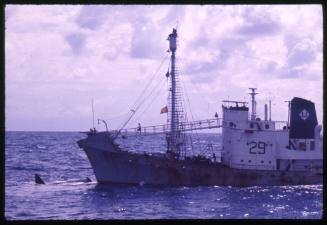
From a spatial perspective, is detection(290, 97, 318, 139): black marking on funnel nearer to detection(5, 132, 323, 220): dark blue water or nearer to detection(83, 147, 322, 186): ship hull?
detection(83, 147, 322, 186): ship hull

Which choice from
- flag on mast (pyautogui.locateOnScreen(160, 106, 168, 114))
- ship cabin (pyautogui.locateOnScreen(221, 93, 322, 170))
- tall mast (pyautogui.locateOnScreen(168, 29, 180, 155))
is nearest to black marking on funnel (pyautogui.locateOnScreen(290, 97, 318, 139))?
ship cabin (pyautogui.locateOnScreen(221, 93, 322, 170))

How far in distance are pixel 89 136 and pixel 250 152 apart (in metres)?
12.7

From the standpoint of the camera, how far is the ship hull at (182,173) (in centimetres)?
3845

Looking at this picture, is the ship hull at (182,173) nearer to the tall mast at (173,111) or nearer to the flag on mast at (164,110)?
the tall mast at (173,111)

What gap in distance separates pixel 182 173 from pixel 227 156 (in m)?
3.83

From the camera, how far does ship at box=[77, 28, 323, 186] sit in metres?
38.5

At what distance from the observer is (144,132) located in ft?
125

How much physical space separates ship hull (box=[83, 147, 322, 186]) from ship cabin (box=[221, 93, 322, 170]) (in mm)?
799

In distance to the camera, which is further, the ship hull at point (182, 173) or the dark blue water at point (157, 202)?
the ship hull at point (182, 173)

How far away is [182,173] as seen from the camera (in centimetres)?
3869

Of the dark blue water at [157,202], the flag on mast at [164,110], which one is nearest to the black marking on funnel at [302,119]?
the dark blue water at [157,202]

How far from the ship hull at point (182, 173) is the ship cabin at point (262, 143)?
80cm

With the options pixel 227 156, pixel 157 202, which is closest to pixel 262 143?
pixel 227 156
